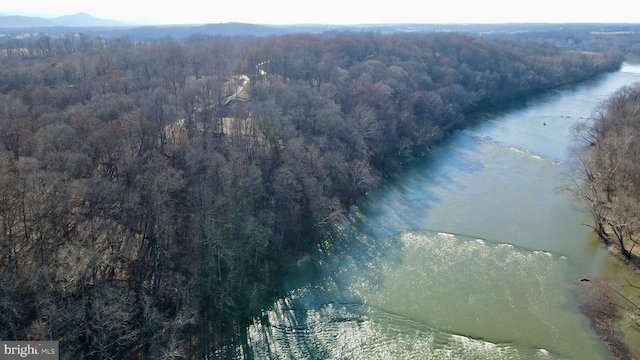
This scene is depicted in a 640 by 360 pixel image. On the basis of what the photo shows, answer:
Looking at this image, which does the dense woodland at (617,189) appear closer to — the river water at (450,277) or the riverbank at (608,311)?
the river water at (450,277)

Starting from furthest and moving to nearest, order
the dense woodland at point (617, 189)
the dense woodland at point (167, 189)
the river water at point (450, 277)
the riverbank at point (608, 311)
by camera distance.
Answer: the dense woodland at point (617, 189), the river water at point (450, 277), the riverbank at point (608, 311), the dense woodland at point (167, 189)

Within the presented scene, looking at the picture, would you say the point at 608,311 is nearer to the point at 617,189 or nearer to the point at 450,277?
the point at 450,277

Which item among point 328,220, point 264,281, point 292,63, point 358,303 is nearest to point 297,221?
point 328,220

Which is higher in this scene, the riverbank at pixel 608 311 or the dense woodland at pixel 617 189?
the dense woodland at pixel 617 189

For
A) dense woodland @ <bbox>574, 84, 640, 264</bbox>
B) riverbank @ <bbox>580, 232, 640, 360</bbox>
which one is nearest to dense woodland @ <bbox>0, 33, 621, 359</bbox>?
riverbank @ <bbox>580, 232, 640, 360</bbox>

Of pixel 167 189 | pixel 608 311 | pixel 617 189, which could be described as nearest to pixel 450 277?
pixel 608 311

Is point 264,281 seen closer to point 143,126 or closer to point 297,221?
point 297,221

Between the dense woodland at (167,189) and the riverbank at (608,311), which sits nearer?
the dense woodland at (167,189)

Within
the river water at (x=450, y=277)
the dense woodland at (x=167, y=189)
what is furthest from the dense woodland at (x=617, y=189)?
the dense woodland at (x=167, y=189)
